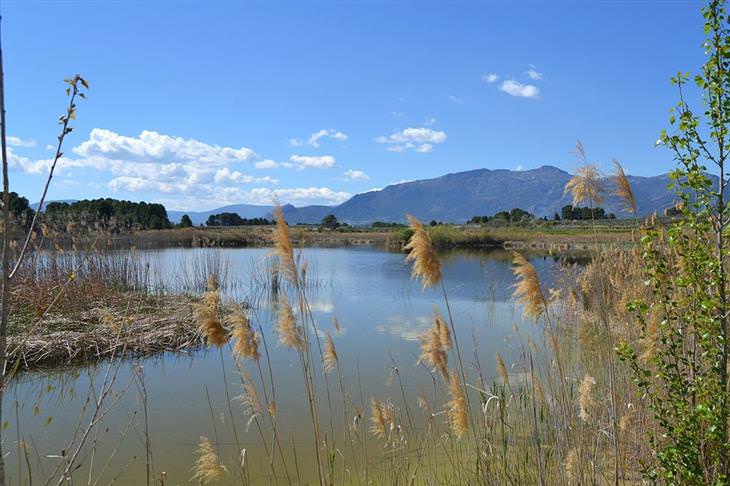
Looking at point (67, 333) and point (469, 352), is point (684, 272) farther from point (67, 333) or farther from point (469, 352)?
point (67, 333)

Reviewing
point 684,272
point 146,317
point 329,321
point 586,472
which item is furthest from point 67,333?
point 684,272

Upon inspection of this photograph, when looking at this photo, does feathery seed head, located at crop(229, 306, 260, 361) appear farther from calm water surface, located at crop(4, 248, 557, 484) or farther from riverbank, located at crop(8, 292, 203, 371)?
riverbank, located at crop(8, 292, 203, 371)

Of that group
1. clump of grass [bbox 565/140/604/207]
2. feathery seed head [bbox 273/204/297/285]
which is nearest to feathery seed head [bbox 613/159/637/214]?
clump of grass [bbox 565/140/604/207]

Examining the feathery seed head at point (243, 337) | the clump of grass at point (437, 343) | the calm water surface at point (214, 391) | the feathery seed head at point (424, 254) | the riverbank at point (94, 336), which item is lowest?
the calm water surface at point (214, 391)

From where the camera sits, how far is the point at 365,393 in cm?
686

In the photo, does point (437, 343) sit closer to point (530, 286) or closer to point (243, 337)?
point (530, 286)

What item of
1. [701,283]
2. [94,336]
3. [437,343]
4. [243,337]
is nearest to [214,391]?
[94,336]

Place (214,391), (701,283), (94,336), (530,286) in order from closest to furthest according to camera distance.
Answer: (701,283)
(530,286)
(214,391)
(94,336)

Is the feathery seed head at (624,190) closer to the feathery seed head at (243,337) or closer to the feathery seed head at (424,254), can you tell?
the feathery seed head at (424,254)

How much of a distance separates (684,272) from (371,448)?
3.50 metres

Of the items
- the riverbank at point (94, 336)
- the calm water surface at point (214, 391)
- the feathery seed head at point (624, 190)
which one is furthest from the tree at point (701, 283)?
the riverbank at point (94, 336)

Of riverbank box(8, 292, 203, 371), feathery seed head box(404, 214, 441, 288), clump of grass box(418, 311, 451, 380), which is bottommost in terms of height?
riverbank box(8, 292, 203, 371)

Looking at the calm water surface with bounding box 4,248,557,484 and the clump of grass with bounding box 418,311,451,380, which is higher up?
the clump of grass with bounding box 418,311,451,380

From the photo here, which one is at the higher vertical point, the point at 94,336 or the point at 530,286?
the point at 530,286
